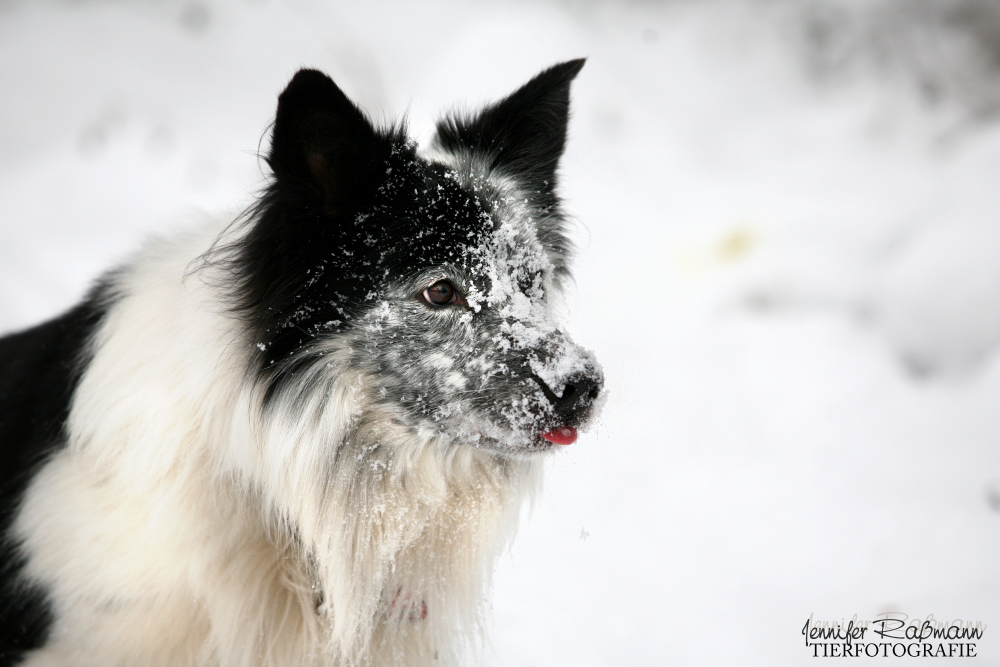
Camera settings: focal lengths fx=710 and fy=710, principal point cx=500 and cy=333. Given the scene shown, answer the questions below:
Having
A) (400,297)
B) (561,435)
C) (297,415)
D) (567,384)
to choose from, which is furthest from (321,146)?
(561,435)

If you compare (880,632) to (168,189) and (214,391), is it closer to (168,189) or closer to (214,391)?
(214,391)

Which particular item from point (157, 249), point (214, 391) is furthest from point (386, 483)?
point (157, 249)

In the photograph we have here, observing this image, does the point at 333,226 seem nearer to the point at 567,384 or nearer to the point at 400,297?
the point at 400,297

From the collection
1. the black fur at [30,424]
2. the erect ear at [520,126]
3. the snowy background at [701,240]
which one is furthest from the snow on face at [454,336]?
the black fur at [30,424]

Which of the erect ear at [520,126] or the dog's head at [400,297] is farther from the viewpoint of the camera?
the erect ear at [520,126]

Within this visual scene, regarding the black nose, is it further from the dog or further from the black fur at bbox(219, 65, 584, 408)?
the black fur at bbox(219, 65, 584, 408)

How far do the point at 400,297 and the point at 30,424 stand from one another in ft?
4.71

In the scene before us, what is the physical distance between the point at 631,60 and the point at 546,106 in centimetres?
326

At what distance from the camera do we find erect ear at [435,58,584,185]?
8.00 feet

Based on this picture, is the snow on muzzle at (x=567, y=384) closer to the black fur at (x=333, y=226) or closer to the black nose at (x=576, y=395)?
the black nose at (x=576, y=395)

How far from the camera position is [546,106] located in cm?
249

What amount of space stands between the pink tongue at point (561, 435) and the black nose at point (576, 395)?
6 centimetres

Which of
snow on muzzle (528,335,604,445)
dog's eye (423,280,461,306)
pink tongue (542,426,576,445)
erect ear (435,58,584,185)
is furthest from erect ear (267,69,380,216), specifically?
pink tongue (542,426,576,445)

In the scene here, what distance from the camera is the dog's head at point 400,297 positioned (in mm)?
1956
